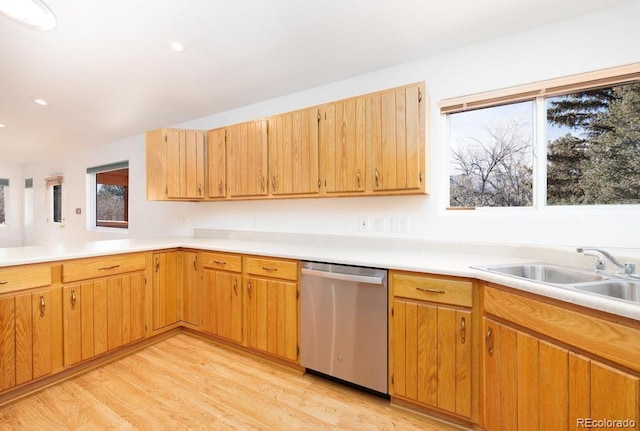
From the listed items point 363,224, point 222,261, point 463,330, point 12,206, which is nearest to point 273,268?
point 222,261

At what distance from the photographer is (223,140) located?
3.00 metres

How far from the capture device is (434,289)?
1.63 meters

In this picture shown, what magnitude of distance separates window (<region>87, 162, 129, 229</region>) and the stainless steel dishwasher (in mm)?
4050

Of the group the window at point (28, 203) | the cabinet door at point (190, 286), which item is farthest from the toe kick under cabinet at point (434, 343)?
the window at point (28, 203)

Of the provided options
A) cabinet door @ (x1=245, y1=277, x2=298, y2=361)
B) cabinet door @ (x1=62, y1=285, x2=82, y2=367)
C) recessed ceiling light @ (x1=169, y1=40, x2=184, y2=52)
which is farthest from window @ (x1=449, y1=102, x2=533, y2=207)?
cabinet door @ (x1=62, y1=285, x2=82, y2=367)

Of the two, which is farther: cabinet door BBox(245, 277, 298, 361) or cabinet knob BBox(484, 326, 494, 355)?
cabinet door BBox(245, 277, 298, 361)

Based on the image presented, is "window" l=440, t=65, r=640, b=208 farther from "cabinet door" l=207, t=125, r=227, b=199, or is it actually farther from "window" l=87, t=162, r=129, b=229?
"window" l=87, t=162, r=129, b=229

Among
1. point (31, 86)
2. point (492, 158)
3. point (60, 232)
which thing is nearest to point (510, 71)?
point (492, 158)

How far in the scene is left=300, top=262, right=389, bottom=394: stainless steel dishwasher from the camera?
1795 mm

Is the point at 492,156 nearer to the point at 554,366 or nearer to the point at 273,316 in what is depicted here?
the point at 554,366

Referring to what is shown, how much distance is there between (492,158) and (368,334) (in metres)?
1.61

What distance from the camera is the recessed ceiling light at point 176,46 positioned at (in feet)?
6.72

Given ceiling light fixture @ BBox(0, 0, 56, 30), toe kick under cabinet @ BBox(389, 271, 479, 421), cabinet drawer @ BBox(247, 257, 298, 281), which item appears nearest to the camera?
ceiling light fixture @ BBox(0, 0, 56, 30)

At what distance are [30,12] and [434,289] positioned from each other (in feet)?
8.83
